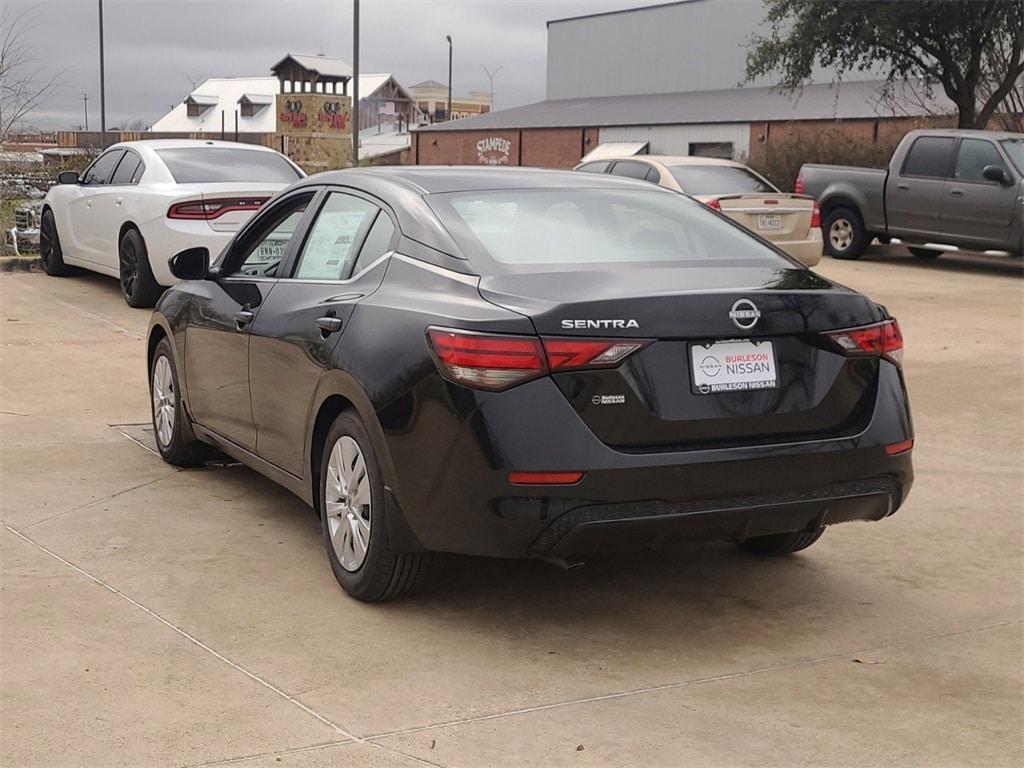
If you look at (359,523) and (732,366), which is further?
(359,523)

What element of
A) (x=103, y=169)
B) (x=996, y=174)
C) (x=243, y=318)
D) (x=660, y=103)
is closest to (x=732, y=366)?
(x=243, y=318)

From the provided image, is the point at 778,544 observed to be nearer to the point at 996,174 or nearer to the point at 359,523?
the point at 359,523

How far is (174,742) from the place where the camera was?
3.82 metres

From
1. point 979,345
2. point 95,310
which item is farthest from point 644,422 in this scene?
point 95,310

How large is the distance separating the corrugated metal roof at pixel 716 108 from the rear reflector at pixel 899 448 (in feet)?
101

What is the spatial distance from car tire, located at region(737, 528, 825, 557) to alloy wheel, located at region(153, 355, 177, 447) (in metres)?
3.02

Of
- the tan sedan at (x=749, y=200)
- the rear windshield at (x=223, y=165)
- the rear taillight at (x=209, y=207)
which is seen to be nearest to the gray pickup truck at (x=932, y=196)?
the tan sedan at (x=749, y=200)

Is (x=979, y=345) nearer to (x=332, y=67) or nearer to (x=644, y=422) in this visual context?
(x=644, y=422)

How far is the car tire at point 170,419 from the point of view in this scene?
6.94 meters

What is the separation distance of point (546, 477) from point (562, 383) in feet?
0.99

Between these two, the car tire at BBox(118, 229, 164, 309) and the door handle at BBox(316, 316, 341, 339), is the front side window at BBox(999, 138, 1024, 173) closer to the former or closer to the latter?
the car tire at BBox(118, 229, 164, 309)

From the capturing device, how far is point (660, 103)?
2152 inches

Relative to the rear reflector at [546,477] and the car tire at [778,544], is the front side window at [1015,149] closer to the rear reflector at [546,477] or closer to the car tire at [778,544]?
the car tire at [778,544]

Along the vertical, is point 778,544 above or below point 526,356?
below
